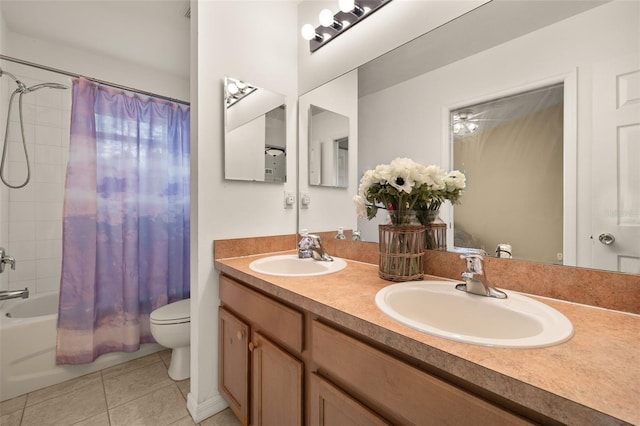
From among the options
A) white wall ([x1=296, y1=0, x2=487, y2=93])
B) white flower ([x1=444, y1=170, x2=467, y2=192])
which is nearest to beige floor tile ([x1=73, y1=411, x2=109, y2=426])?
white flower ([x1=444, y1=170, x2=467, y2=192])

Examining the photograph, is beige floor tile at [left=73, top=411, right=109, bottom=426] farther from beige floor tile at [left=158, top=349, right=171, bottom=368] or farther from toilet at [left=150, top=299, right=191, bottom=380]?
beige floor tile at [left=158, top=349, right=171, bottom=368]

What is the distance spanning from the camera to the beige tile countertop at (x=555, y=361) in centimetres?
40

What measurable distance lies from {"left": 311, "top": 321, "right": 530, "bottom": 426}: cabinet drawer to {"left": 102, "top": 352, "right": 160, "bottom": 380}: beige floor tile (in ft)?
5.97

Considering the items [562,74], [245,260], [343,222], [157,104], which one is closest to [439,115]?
[562,74]

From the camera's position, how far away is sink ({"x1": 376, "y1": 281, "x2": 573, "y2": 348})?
1.93ft

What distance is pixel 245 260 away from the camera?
4.81ft

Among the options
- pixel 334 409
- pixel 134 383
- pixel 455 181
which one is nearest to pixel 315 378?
pixel 334 409

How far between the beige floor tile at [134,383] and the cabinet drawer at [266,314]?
92 centimetres

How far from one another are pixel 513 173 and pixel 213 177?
1351 millimetres

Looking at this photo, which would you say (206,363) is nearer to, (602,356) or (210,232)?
(210,232)

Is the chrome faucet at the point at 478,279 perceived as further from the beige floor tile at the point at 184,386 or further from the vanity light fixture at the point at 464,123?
the beige floor tile at the point at 184,386

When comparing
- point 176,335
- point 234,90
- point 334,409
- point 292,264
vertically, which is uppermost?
point 234,90

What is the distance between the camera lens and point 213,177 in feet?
4.77

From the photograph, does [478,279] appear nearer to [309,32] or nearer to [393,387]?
[393,387]
